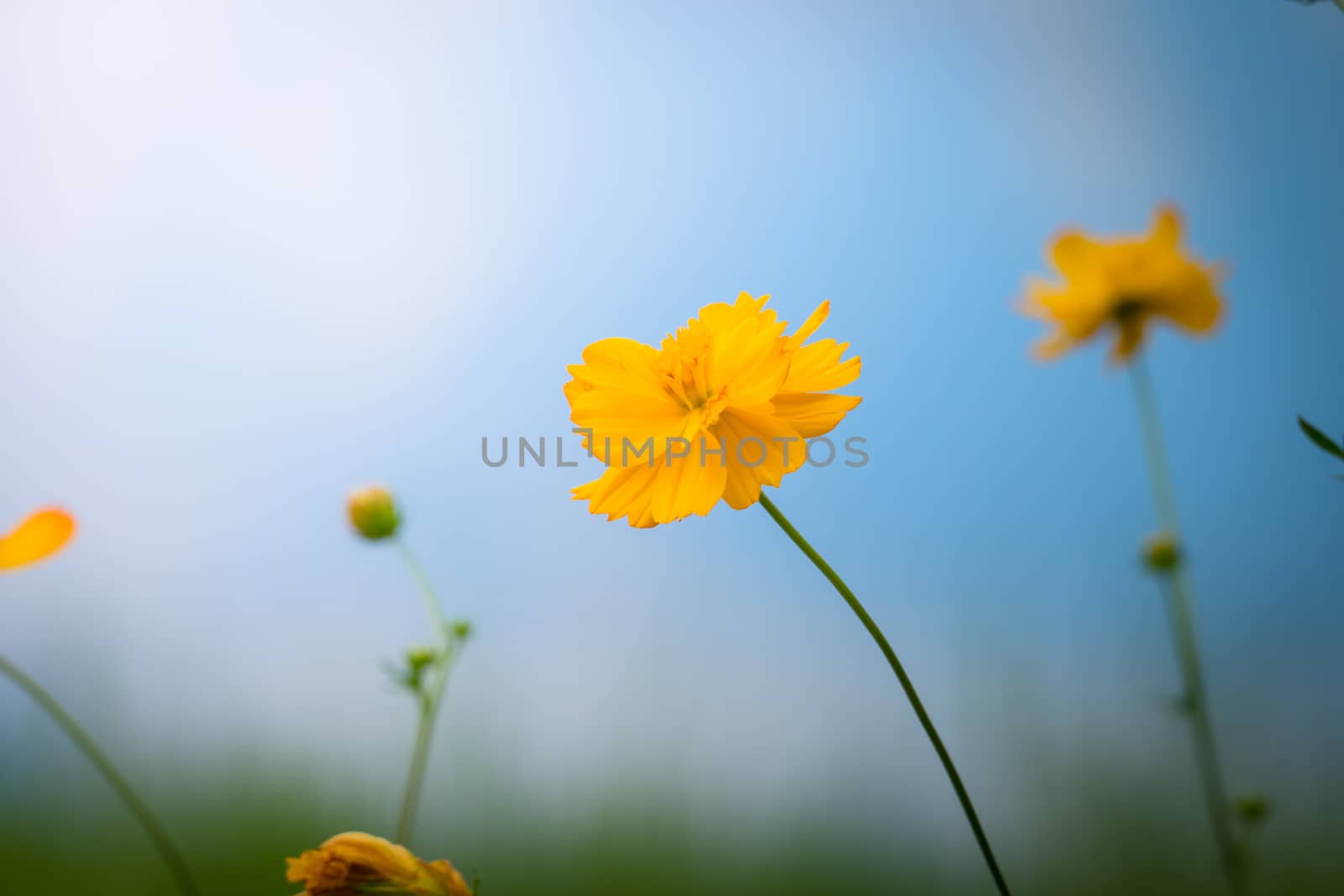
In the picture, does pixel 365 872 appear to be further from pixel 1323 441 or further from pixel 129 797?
pixel 1323 441

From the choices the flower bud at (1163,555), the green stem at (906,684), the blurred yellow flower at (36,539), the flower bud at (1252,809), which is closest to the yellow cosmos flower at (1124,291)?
the flower bud at (1163,555)

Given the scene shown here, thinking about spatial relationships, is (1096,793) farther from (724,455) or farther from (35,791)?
(35,791)

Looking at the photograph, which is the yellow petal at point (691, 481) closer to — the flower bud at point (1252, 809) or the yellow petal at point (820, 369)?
the yellow petal at point (820, 369)

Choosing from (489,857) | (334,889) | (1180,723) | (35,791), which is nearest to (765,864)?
(489,857)

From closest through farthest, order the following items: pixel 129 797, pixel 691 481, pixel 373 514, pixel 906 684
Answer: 1. pixel 906 684
2. pixel 691 481
3. pixel 129 797
4. pixel 373 514

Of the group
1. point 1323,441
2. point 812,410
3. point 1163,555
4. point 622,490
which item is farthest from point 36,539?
point 1163,555

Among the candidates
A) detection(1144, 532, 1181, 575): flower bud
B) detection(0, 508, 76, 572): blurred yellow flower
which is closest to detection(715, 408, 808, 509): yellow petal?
detection(0, 508, 76, 572): blurred yellow flower
